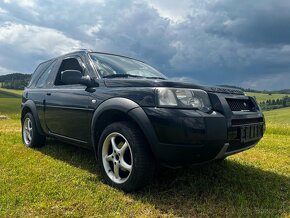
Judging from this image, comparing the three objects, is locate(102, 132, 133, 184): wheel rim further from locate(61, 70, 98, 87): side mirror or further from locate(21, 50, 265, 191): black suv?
locate(61, 70, 98, 87): side mirror

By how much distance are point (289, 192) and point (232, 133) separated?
4.22ft

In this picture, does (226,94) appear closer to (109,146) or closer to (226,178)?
(226,178)

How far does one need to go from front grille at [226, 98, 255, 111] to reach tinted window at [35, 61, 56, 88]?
3.73 meters

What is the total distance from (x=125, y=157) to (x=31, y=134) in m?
3.19

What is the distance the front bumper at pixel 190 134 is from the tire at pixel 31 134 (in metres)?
3.44

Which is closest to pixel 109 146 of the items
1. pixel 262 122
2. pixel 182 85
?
pixel 182 85

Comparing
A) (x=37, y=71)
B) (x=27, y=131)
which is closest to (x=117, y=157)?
(x=27, y=131)

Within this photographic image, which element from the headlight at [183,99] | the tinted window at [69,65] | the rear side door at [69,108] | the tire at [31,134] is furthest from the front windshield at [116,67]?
the tire at [31,134]

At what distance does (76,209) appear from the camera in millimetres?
3145

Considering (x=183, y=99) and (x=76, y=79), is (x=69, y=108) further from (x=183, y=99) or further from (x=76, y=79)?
(x=183, y=99)

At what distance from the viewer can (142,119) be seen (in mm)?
3279

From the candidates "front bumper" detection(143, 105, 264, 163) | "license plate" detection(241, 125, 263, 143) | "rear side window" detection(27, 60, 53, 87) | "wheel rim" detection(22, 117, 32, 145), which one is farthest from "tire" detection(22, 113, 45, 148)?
"license plate" detection(241, 125, 263, 143)

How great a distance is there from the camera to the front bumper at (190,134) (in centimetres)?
304

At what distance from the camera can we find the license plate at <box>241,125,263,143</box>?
11.3 feet
